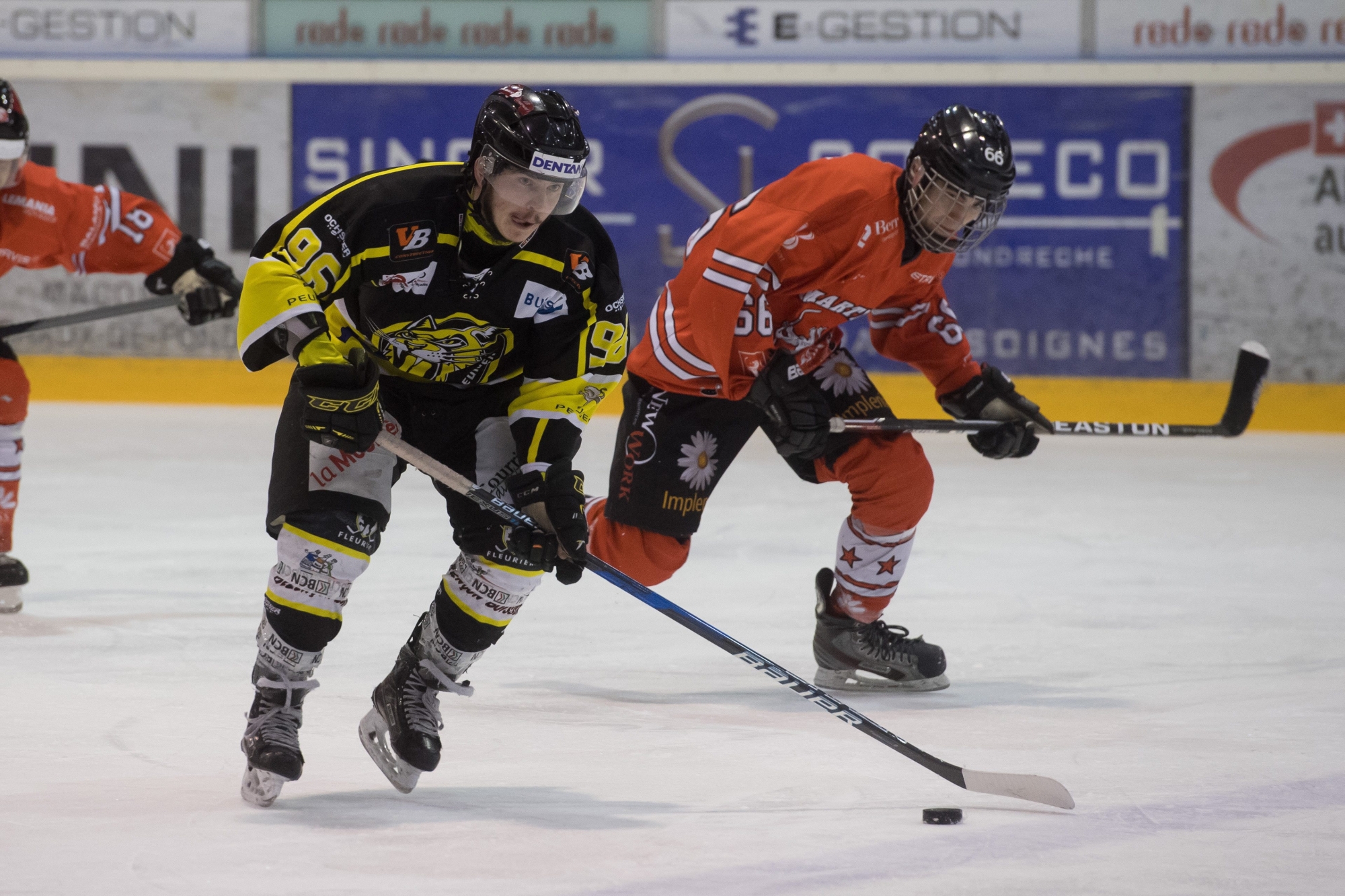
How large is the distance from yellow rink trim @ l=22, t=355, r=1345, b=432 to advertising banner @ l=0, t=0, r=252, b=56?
165 cm

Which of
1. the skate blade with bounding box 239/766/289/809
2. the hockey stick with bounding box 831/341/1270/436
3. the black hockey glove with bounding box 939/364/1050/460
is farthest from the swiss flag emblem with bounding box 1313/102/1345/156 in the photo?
the skate blade with bounding box 239/766/289/809

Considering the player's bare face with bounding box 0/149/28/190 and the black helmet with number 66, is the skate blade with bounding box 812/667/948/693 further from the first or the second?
the player's bare face with bounding box 0/149/28/190

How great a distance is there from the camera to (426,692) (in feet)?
8.52

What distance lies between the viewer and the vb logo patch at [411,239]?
243cm

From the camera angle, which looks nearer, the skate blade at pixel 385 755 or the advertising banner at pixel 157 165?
the skate blade at pixel 385 755

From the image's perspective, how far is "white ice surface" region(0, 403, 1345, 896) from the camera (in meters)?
2.18

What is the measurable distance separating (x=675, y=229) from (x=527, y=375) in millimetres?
5831

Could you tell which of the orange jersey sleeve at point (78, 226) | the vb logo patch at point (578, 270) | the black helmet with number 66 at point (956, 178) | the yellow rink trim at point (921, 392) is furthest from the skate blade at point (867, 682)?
the yellow rink trim at point (921, 392)

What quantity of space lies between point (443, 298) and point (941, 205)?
1076 millimetres

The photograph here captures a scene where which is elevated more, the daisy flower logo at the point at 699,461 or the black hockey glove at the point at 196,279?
the black hockey glove at the point at 196,279

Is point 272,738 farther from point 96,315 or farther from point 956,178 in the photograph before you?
point 96,315

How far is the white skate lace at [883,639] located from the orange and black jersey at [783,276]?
540 mm

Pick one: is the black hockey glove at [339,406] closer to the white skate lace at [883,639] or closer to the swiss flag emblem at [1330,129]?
the white skate lace at [883,639]

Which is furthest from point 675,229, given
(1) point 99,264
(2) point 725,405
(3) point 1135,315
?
(2) point 725,405
